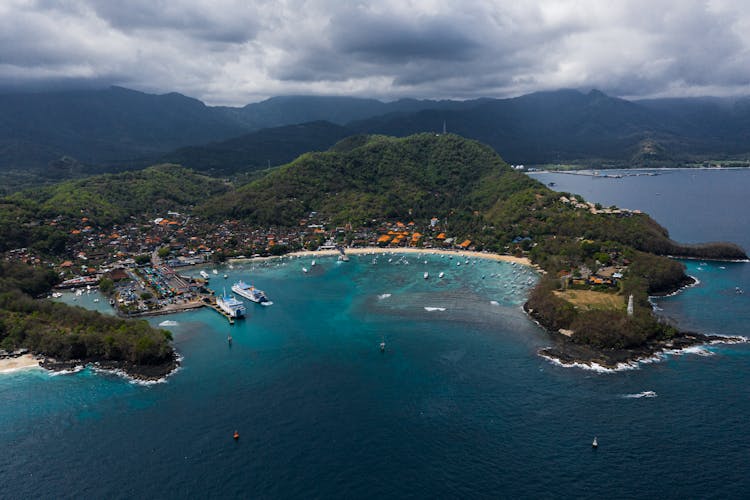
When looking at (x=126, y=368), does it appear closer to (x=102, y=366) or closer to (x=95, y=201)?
(x=102, y=366)

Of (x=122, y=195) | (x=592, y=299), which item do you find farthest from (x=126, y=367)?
(x=122, y=195)

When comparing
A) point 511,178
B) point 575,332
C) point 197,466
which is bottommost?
point 197,466

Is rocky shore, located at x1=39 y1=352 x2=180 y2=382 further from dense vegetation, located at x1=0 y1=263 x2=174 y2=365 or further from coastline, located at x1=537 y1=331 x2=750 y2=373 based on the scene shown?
coastline, located at x1=537 y1=331 x2=750 y2=373

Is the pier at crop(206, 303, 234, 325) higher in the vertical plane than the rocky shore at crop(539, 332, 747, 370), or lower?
lower

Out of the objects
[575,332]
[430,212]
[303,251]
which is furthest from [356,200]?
[575,332]

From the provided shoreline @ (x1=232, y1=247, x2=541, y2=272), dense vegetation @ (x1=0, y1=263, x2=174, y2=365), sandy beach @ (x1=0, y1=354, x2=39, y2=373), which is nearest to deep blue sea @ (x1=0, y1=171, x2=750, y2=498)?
sandy beach @ (x1=0, y1=354, x2=39, y2=373)

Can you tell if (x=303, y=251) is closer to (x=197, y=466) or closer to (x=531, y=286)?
(x=531, y=286)

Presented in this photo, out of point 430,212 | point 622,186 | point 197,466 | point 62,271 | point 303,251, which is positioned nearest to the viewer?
point 197,466
